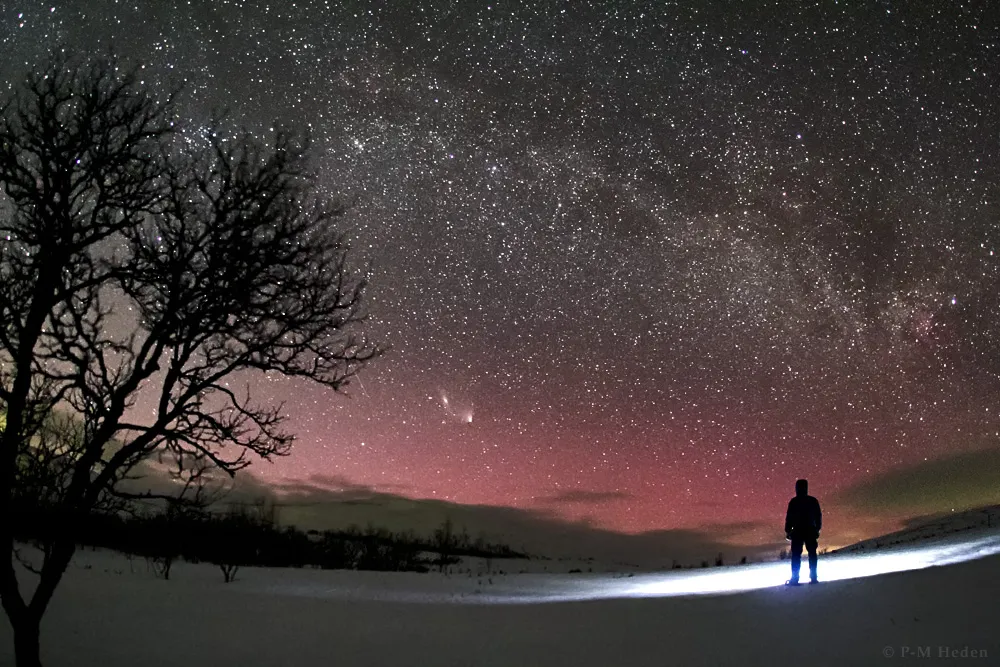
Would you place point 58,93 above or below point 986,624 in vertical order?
above

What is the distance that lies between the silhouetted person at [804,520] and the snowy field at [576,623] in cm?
74

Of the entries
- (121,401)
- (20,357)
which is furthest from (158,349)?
(20,357)

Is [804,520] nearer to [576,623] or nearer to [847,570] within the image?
[847,570]

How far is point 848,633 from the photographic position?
8.40 metres

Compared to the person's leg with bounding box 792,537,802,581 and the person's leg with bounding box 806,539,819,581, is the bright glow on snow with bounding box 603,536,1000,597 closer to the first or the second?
the person's leg with bounding box 792,537,802,581

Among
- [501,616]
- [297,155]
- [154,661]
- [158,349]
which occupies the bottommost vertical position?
[154,661]

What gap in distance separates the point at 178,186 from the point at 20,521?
5.11 m

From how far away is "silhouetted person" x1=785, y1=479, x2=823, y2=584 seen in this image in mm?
11914

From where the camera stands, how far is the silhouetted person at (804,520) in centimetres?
1191

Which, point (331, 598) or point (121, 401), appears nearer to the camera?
point (121, 401)

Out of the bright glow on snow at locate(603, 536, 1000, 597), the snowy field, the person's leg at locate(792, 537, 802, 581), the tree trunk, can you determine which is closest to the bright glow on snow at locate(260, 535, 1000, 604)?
the bright glow on snow at locate(603, 536, 1000, 597)

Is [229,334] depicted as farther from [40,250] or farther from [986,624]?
[986,624]

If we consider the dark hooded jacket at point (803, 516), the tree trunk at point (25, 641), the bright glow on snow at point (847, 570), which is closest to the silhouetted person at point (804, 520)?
the dark hooded jacket at point (803, 516)

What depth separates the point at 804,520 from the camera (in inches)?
469
